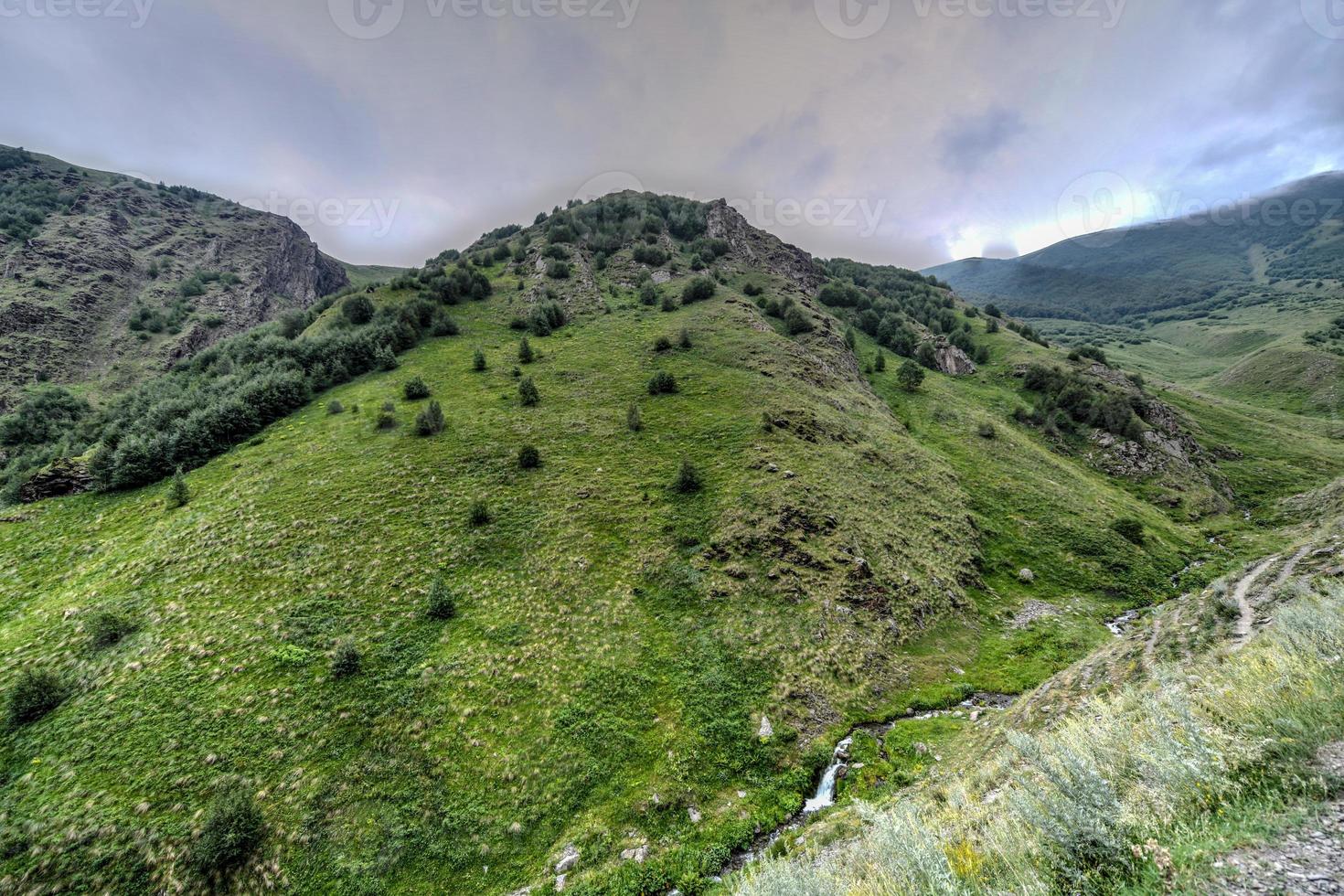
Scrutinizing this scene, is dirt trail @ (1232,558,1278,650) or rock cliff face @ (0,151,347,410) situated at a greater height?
rock cliff face @ (0,151,347,410)

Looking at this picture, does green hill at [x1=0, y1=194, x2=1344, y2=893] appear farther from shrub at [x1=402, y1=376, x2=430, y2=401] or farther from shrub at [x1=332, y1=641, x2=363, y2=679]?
shrub at [x1=402, y1=376, x2=430, y2=401]

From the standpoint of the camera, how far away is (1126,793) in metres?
7.52

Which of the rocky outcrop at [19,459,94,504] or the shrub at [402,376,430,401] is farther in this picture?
the shrub at [402,376,430,401]

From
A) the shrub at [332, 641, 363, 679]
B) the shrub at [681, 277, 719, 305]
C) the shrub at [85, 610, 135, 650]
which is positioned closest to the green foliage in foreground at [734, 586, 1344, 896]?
the shrub at [332, 641, 363, 679]

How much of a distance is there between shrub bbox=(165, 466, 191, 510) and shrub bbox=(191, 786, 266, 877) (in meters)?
25.6

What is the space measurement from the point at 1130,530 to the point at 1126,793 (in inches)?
1645

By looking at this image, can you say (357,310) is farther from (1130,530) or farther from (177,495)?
(1130,530)

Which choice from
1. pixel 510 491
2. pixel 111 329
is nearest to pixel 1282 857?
pixel 510 491

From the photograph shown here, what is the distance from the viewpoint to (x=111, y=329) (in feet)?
263

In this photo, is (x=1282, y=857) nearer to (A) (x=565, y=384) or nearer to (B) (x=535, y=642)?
(B) (x=535, y=642)

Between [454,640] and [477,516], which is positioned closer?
[454,640]

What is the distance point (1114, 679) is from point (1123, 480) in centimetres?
4890

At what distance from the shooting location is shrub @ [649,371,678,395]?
46812 mm

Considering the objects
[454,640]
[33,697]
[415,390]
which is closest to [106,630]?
[33,697]
